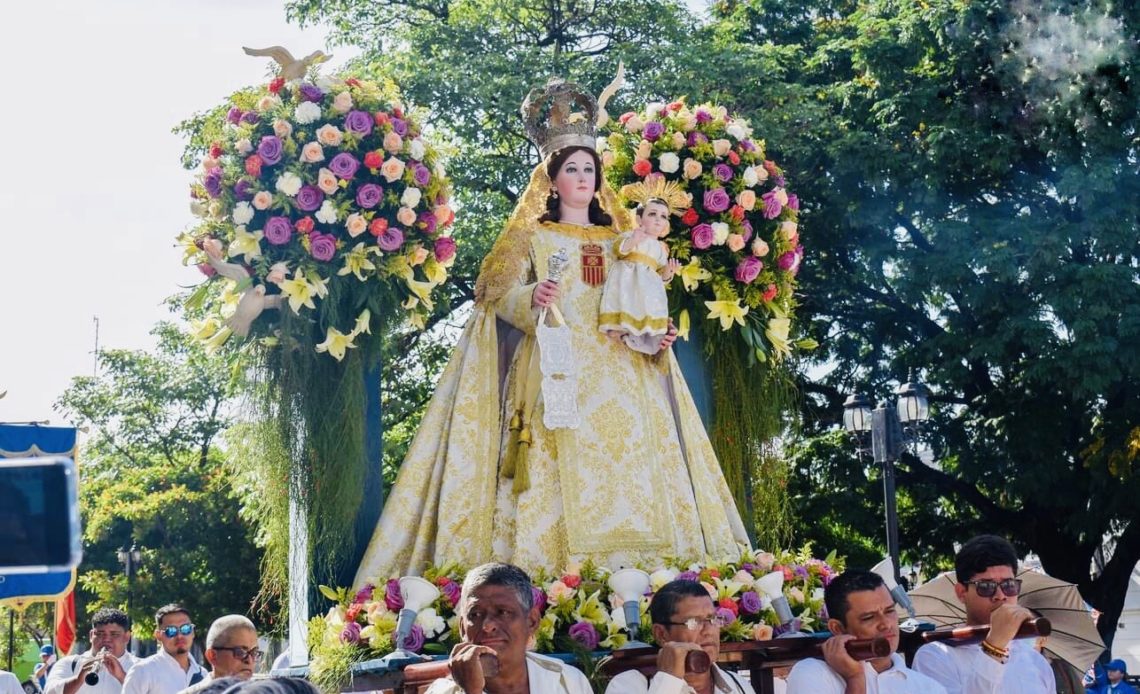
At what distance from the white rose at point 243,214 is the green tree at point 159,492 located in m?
16.2

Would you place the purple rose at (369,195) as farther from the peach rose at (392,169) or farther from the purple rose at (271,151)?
the purple rose at (271,151)

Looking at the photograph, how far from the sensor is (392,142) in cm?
767

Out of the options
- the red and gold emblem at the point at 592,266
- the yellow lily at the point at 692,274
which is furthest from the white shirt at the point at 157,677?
the yellow lily at the point at 692,274

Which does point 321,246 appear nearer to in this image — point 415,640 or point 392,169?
point 392,169

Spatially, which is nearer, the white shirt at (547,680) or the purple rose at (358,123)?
the white shirt at (547,680)

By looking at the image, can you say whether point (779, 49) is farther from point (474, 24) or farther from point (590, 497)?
point (590, 497)

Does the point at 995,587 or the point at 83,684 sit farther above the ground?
the point at 995,587

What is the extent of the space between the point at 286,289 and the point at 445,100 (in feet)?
33.3

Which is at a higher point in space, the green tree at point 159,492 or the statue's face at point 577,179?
the statue's face at point 577,179

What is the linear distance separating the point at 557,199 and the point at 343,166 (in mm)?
1206

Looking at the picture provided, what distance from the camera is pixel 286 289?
7422 millimetres

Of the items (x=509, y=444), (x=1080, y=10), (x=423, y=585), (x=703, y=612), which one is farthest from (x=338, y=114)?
(x=1080, y=10)

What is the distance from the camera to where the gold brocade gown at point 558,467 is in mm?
7445

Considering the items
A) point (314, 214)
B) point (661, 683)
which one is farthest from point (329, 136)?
point (661, 683)
